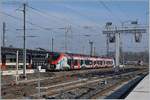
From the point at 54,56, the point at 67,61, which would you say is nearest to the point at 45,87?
the point at 54,56

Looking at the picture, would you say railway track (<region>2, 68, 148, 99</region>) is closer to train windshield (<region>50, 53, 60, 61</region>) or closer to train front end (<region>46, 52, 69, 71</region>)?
train front end (<region>46, 52, 69, 71</region>)

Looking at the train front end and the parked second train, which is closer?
the train front end

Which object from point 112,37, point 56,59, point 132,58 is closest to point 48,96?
point 56,59

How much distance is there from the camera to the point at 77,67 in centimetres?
5819

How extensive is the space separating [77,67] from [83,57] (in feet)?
9.51

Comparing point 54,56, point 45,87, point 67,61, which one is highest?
point 54,56

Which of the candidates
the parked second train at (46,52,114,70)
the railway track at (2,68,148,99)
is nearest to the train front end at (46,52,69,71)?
the parked second train at (46,52,114,70)

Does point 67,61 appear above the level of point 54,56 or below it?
below

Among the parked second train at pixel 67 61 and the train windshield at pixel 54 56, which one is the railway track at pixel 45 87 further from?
the parked second train at pixel 67 61

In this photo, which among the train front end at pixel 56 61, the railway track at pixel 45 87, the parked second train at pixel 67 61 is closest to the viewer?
the railway track at pixel 45 87

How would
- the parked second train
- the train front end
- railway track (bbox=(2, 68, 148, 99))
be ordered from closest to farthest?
1. railway track (bbox=(2, 68, 148, 99))
2. the train front end
3. the parked second train

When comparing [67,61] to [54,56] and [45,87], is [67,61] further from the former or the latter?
[45,87]

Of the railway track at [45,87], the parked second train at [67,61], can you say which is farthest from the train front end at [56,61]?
the railway track at [45,87]

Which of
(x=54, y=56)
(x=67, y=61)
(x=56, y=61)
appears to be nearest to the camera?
(x=56, y=61)
